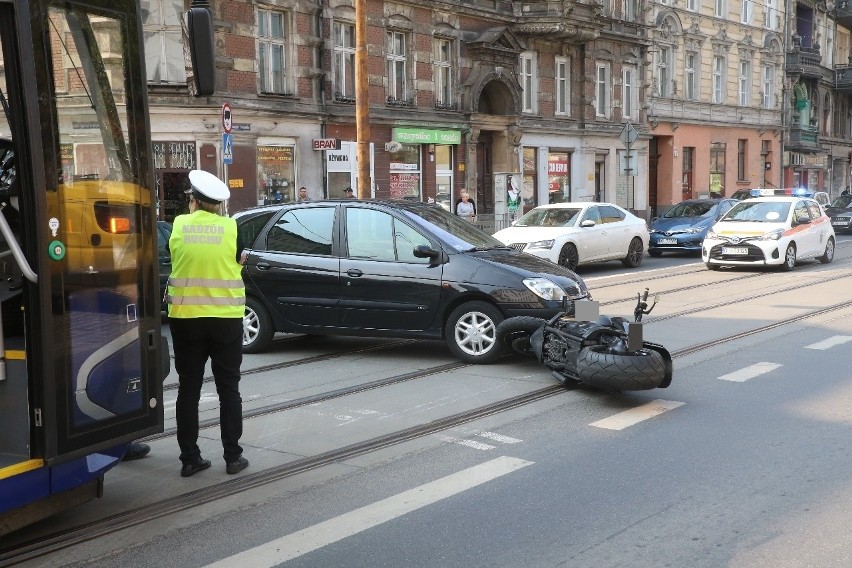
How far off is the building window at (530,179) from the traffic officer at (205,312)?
28901 mm

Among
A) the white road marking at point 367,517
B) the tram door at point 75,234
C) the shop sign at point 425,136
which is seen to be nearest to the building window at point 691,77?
the shop sign at point 425,136

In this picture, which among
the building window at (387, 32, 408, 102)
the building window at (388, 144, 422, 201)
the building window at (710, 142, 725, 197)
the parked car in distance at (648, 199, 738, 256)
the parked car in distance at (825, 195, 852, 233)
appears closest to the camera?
the parked car in distance at (648, 199, 738, 256)

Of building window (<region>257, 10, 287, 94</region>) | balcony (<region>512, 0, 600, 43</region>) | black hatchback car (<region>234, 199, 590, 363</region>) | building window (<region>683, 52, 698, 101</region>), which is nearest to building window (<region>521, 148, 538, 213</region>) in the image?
balcony (<region>512, 0, 600, 43</region>)

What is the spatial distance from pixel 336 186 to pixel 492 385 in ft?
63.4

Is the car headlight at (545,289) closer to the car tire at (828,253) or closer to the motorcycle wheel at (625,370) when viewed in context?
the motorcycle wheel at (625,370)

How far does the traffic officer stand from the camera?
19.9 feet

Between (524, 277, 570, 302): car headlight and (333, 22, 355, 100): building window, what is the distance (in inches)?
730

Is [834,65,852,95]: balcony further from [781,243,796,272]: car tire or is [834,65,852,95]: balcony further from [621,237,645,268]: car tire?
[781,243,796,272]: car tire

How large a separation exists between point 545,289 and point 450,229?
1.29 metres

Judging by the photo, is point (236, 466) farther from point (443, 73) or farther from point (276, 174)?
point (443, 73)

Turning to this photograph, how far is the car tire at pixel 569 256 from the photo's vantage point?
19.8 metres

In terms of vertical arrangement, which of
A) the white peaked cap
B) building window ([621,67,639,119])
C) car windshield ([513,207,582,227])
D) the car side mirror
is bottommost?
car windshield ([513,207,582,227])

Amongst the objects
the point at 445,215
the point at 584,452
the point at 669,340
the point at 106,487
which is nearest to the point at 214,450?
the point at 106,487

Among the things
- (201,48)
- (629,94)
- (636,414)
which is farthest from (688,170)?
(201,48)
